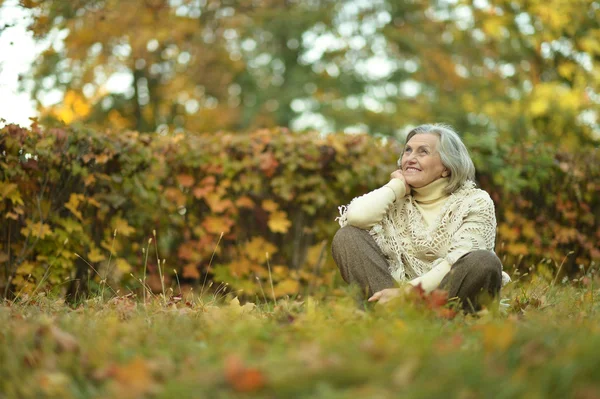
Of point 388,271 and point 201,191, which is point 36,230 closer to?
point 201,191

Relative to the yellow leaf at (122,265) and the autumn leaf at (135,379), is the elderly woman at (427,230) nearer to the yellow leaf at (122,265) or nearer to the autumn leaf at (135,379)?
the autumn leaf at (135,379)

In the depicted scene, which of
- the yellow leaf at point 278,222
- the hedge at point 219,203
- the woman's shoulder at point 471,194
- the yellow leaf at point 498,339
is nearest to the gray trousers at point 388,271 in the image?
the woman's shoulder at point 471,194

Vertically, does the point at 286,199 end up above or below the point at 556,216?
above

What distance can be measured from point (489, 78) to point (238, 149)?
30.6 ft

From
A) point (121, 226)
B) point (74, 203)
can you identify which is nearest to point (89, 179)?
point (74, 203)

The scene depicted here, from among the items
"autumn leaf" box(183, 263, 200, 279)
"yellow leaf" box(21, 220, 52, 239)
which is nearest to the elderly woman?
"autumn leaf" box(183, 263, 200, 279)

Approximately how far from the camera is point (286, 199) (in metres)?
5.28

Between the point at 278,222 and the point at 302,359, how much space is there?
3.51 meters

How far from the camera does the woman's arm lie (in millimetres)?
3533

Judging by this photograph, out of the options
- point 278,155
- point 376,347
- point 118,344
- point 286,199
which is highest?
point 376,347

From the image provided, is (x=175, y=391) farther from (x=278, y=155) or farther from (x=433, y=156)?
(x=278, y=155)

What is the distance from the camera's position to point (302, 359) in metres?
1.81

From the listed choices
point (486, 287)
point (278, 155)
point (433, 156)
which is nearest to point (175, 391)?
point (486, 287)

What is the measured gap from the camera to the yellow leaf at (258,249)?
5.30 metres
